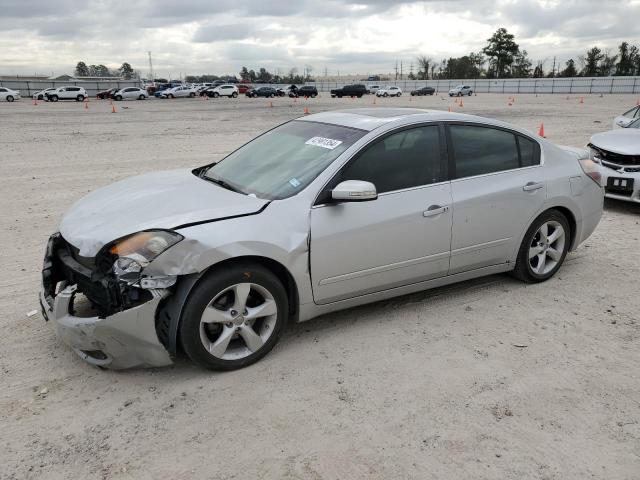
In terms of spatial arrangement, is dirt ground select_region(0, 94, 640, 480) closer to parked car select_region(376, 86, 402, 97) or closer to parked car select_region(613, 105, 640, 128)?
parked car select_region(613, 105, 640, 128)

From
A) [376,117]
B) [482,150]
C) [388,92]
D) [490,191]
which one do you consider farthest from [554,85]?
[376,117]

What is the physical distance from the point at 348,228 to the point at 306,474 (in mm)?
1675

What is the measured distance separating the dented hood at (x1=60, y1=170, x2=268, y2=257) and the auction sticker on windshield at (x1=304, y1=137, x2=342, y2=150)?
743mm

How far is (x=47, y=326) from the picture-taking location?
4.10 m

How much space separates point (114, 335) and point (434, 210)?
94.6 inches

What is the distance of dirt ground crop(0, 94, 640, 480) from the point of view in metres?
2.72

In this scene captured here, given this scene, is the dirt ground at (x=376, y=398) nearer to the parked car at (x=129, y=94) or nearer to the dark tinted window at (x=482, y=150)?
the dark tinted window at (x=482, y=150)

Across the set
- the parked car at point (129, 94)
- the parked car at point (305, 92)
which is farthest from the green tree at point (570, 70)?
the parked car at point (129, 94)

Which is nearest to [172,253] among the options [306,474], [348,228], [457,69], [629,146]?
[348,228]

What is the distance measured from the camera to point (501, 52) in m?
105

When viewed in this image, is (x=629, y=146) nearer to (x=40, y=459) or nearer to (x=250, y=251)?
(x=250, y=251)

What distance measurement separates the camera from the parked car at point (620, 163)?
724cm

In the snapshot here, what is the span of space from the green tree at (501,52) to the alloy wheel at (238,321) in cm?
11152

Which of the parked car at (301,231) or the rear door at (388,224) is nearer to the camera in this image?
the parked car at (301,231)
